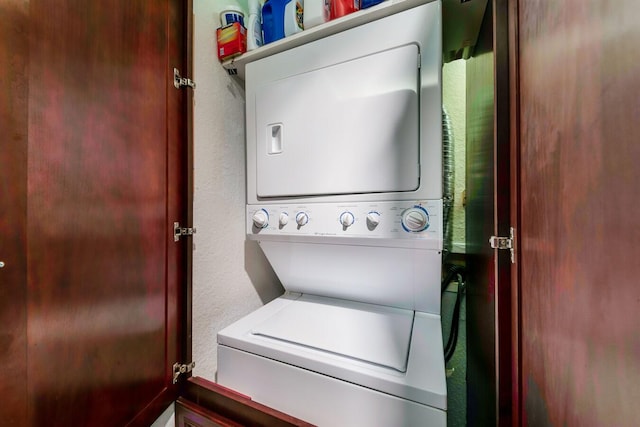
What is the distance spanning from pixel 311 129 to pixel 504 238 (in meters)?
0.91

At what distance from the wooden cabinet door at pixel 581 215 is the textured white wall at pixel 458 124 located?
42.1 inches

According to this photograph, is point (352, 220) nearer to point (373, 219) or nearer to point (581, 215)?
point (373, 219)

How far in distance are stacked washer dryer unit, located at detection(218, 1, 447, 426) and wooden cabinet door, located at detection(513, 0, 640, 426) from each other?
311 millimetres

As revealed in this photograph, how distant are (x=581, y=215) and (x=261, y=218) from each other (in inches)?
46.0

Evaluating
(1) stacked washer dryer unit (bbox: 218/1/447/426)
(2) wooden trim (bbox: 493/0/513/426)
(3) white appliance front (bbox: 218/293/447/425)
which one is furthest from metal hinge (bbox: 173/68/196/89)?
(2) wooden trim (bbox: 493/0/513/426)

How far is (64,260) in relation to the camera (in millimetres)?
682

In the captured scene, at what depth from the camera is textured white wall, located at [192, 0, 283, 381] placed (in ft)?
4.07

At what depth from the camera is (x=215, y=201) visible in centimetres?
134

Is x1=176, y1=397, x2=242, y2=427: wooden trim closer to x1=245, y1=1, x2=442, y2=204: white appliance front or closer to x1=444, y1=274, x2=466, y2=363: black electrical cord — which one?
x1=245, y1=1, x2=442, y2=204: white appliance front

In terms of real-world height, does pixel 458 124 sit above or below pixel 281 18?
below

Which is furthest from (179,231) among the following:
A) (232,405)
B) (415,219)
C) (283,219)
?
(415,219)

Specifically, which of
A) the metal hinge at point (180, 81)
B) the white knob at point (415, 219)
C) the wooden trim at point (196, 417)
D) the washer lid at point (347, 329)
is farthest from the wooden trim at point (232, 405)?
the metal hinge at point (180, 81)

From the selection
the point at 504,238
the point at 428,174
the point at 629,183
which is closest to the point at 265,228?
the point at 428,174

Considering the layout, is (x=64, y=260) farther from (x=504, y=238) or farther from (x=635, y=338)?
(x=504, y=238)
